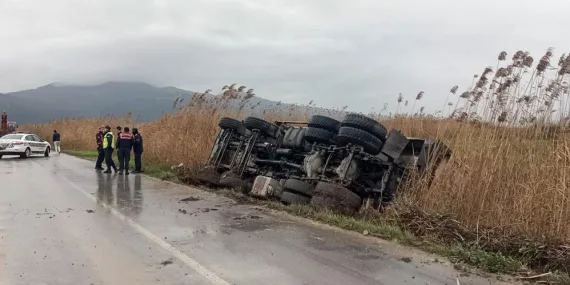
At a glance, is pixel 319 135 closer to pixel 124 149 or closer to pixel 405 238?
pixel 405 238

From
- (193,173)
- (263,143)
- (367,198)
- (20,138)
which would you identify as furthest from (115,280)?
(20,138)

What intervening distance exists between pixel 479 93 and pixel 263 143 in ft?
19.6

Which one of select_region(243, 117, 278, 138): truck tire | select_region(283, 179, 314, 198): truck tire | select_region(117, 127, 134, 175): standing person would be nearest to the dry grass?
select_region(283, 179, 314, 198): truck tire

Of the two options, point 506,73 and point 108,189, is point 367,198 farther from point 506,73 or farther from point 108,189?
point 108,189

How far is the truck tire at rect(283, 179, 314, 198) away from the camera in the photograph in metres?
10.1

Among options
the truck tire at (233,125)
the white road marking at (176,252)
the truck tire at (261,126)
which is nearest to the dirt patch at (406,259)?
the white road marking at (176,252)

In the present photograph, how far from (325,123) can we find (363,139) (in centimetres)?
156

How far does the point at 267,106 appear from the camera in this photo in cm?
1883

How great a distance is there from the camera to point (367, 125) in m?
10.0

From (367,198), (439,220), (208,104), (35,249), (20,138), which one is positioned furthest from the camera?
(20,138)

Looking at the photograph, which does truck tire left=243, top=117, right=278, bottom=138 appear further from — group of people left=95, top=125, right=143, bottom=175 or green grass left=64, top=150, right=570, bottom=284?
group of people left=95, top=125, right=143, bottom=175

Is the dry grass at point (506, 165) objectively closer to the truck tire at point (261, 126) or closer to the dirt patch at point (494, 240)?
the dirt patch at point (494, 240)

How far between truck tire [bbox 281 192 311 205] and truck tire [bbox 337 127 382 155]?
1.37 m

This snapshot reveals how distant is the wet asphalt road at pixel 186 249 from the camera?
5.50 meters
